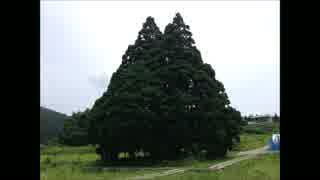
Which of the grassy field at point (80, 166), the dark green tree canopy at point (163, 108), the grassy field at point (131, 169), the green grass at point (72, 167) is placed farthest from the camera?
the dark green tree canopy at point (163, 108)

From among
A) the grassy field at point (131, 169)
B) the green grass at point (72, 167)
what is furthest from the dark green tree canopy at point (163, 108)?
the green grass at point (72, 167)

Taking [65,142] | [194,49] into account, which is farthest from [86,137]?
[194,49]

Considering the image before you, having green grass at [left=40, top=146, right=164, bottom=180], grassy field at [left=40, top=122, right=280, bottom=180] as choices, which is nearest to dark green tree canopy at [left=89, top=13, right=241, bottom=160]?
grassy field at [left=40, top=122, right=280, bottom=180]

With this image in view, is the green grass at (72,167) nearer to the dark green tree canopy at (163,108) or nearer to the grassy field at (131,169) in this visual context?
the grassy field at (131,169)

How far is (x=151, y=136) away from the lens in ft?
42.6

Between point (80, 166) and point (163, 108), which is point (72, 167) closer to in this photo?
point (80, 166)

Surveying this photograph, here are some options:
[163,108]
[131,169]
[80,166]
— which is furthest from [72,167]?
[163,108]

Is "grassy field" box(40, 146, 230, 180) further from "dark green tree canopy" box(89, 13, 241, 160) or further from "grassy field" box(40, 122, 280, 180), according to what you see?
"dark green tree canopy" box(89, 13, 241, 160)

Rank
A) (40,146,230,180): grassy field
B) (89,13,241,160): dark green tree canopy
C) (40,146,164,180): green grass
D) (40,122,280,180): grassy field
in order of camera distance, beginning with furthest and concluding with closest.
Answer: (89,13,241,160): dark green tree canopy → (40,146,230,180): grassy field → (40,146,164,180): green grass → (40,122,280,180): grassy field

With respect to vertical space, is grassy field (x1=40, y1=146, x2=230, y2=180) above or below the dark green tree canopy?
below
